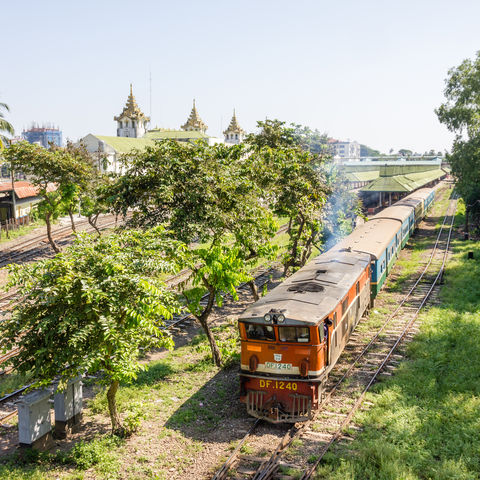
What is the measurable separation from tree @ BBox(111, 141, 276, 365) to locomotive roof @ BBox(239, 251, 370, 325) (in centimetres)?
218

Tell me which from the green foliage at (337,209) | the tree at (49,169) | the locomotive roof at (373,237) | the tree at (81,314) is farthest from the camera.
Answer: the green foliage at (337,209)

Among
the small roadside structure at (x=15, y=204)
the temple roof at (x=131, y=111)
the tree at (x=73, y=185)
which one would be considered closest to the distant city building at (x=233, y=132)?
the temple roof at (x=131, y=111)

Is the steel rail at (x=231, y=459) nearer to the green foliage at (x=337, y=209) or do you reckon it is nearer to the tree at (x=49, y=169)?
the green foliage at (x=337, y=209)

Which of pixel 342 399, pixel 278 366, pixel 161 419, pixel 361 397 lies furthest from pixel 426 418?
pixel 161 419

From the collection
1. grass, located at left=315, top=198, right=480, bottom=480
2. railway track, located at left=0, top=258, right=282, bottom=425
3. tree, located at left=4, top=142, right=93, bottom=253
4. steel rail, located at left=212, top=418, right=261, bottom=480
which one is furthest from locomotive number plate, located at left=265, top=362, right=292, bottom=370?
tree, located at left=4, top=142, right=93, bottom=253

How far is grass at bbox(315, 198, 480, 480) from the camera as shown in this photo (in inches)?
388

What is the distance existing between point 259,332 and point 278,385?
1476 millimetres

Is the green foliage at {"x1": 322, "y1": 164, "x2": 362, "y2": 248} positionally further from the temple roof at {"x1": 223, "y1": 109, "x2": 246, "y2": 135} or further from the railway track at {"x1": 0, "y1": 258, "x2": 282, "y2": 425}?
the temple roof at {"x1": 223, "y1": 109, "x2": 246, "y2": 135}

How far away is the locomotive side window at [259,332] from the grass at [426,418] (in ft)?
10.2

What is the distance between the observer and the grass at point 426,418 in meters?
9.85

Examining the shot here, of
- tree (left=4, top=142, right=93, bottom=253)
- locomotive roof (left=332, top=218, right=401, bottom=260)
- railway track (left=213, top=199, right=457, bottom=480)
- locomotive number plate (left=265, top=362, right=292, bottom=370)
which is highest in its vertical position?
tree (left=4, top=142, right=93, bottom=253)

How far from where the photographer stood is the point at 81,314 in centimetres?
980

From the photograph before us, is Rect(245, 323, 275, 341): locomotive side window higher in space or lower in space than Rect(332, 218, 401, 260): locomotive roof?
lower

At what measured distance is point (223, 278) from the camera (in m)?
15.5
